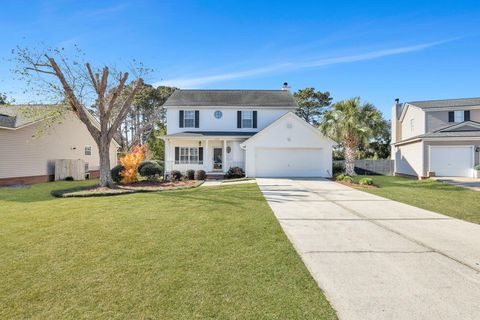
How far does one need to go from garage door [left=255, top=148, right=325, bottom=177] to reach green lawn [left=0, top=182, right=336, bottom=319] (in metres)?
11.9

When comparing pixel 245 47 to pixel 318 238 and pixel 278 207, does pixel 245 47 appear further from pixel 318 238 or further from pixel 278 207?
pixel 318 238

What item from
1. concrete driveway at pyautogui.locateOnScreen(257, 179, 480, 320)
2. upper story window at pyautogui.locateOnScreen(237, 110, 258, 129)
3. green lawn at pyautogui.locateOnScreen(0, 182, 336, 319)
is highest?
upper story window at pyautogui.locateOnScreen(237, 110, 258, 129)

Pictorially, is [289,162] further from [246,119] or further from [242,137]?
[246,119]

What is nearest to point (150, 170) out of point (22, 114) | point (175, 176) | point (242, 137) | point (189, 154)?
point (175, 176)

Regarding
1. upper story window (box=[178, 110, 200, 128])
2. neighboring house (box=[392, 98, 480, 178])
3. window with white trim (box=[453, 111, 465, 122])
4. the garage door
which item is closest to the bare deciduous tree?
upper story window (box=[178, 110, 200, 128])

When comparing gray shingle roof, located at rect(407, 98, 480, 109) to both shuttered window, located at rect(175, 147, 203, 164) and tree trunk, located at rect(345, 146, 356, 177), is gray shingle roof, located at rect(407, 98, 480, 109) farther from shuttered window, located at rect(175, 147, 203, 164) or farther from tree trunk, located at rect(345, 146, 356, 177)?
shuttered window, located at rect(175, 147, 203, 164)

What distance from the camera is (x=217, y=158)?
20.2 meters

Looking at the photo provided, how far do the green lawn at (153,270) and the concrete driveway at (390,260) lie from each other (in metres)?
0.42

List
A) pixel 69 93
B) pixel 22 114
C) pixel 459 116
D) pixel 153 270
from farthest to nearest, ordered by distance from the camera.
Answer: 1. pixel 459 116
2. pixel 22 114
3. pixel 69 93
4. pixel 153 270

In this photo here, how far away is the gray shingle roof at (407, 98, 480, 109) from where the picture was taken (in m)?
20.6

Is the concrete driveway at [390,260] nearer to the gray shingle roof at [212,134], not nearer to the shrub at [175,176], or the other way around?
the shrub at [175,176]

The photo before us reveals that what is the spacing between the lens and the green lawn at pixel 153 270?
2773 mm

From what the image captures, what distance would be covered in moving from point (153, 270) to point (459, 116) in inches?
1024

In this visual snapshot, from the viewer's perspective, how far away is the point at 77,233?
554 centimetres
